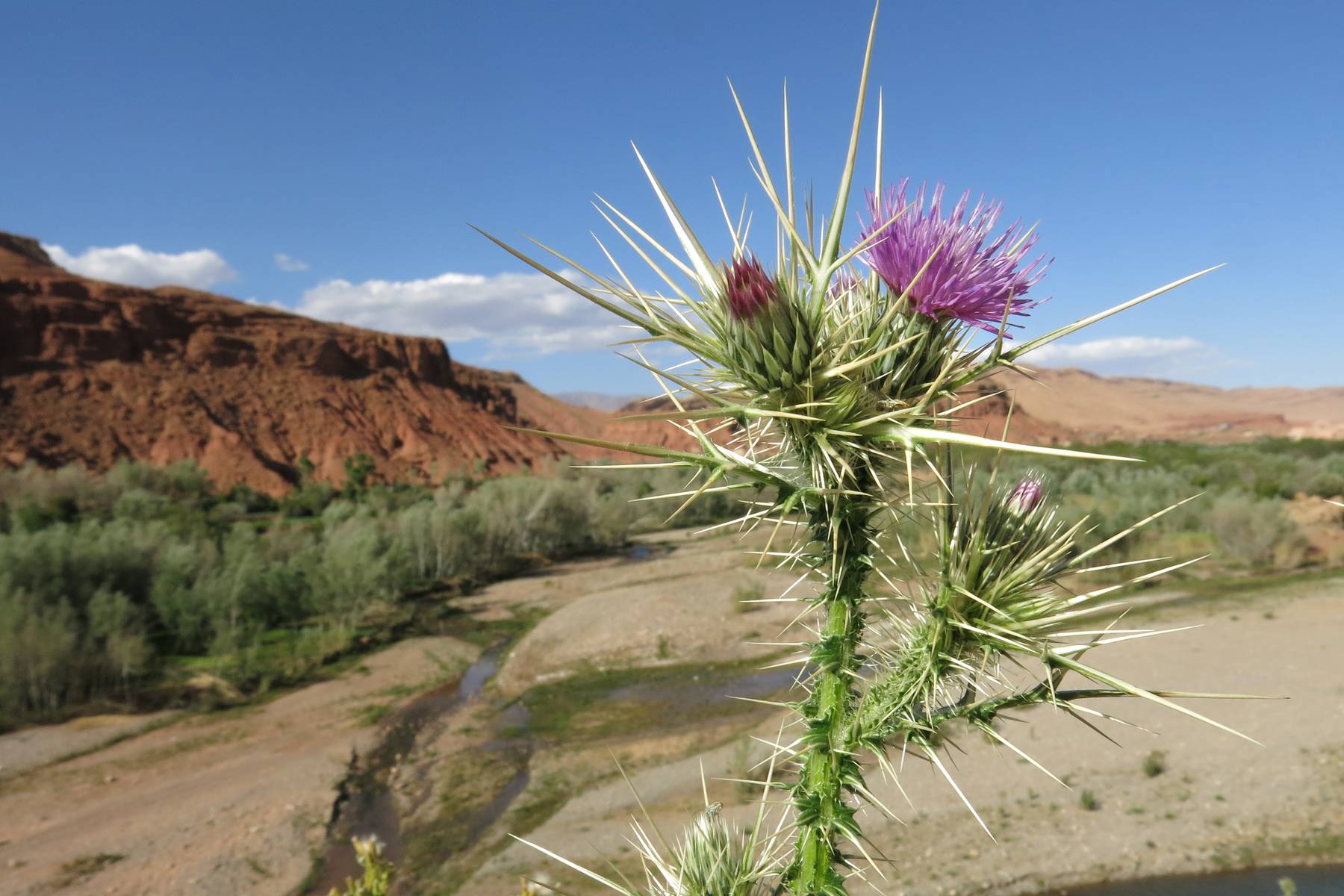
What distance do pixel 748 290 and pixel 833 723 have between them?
3.66 feet

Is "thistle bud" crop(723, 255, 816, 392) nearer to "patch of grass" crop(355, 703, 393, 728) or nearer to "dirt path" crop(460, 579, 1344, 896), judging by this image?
"dirt path" crop(460, 579, 1344, 896)

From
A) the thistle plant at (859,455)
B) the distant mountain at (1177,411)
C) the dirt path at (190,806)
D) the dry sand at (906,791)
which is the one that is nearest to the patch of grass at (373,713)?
the dirt path at (190,806)

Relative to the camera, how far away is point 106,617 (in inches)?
736

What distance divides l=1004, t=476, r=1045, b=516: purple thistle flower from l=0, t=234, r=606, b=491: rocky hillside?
5499 centimetres

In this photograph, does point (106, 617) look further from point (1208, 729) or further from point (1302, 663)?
point (1302, 663)

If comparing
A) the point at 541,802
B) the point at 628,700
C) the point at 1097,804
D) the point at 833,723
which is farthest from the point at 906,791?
the point at 833,723

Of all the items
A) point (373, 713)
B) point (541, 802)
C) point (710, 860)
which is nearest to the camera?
point (710, 860)

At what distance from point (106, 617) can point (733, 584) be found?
18.4 meters

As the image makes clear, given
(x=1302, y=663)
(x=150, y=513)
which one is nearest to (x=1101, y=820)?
(x=1302, y=663)

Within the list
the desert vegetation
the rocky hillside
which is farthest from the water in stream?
the rocky hillside

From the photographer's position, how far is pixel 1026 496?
258 cm

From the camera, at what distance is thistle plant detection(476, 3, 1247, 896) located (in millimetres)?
1814

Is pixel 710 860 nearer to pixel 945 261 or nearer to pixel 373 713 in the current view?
pixel 945 261

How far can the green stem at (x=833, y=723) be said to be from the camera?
1.90 metres
